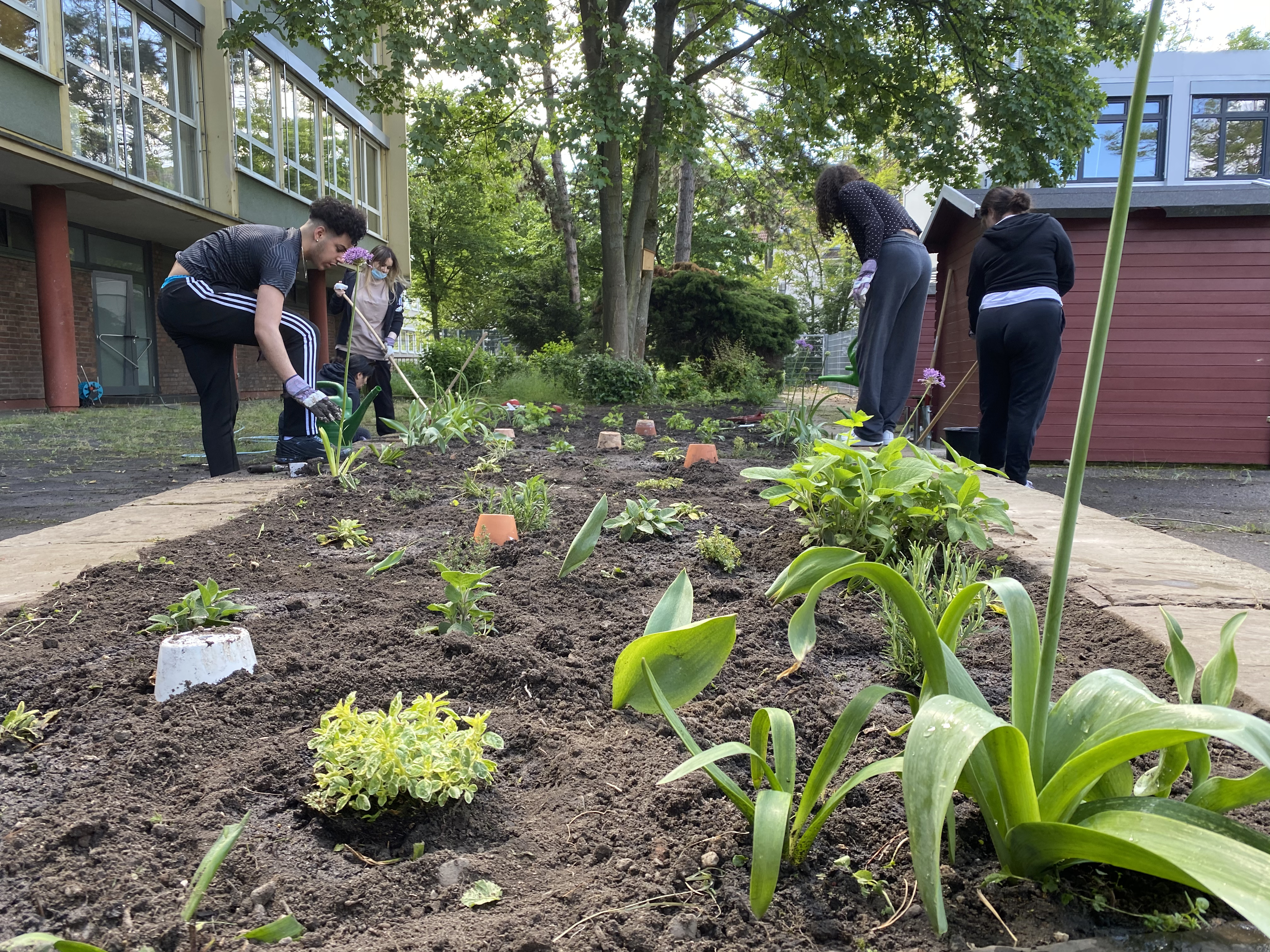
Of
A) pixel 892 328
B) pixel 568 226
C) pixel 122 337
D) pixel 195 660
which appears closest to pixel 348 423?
pixel 195 660

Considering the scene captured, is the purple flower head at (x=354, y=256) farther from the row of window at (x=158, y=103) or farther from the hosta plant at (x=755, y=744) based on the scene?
the row of window at (x=158, y=103)

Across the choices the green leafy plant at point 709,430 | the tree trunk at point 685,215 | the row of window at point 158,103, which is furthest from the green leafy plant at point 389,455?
the tree trunk at point 685,215

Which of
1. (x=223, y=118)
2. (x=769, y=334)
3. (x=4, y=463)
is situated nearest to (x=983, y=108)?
(x=769, y=334)

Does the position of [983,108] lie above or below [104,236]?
above

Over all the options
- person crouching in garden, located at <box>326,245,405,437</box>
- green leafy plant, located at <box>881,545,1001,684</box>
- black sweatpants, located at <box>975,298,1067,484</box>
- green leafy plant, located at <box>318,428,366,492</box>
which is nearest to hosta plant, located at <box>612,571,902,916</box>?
green leafy plant, located at <box>881,545,1001,684</box>

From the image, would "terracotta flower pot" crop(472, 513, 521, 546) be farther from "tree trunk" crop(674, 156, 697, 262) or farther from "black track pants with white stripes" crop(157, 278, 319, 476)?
"tree trunk" crop(674, 156, 697, 262)

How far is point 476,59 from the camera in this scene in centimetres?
923

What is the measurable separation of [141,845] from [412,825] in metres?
0.35

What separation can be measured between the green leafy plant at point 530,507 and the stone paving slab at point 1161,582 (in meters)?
1.51

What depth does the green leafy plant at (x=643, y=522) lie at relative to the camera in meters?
2.72

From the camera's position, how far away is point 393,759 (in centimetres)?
114

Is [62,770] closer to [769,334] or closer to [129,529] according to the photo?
[129,529]

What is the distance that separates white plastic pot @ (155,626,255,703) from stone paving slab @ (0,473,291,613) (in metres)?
0.68

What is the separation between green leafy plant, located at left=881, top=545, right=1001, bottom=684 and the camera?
1631 mm
